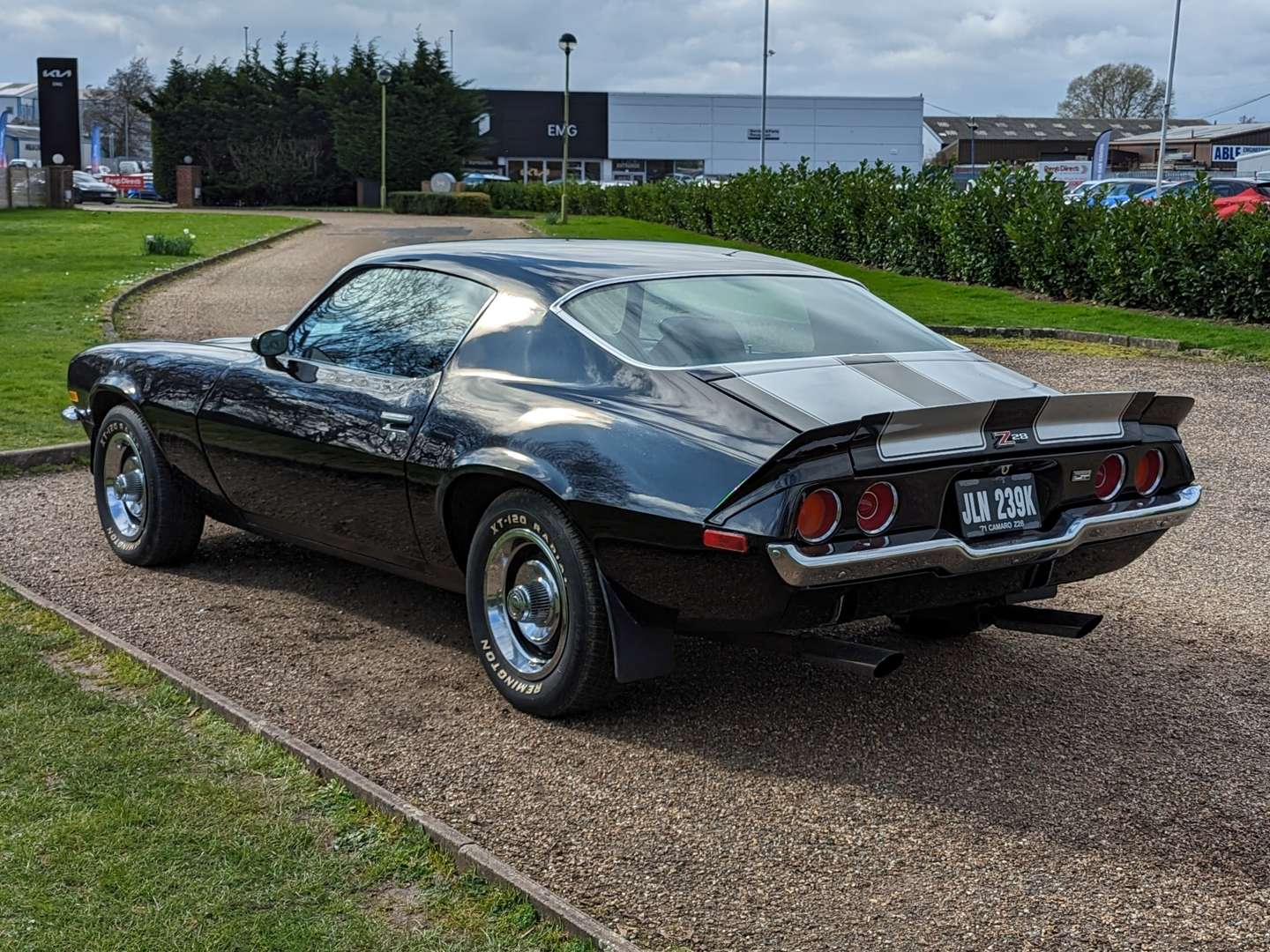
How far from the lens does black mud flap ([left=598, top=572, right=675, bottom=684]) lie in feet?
13.9

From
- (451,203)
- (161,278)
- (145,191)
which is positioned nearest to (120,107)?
(145,191)

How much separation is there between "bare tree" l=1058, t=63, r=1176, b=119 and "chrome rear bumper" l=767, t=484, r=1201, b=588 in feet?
353

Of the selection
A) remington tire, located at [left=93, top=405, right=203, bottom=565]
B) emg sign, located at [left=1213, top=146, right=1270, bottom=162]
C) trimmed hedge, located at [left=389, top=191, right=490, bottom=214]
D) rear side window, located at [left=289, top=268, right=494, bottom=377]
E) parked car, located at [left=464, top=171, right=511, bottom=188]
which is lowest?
remington tire, located at [left=93, top=405, right=203, bottom=565]

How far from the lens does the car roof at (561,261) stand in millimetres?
4918

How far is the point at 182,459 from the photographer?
19.9ft

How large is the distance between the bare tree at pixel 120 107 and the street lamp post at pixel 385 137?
50879 millimetres

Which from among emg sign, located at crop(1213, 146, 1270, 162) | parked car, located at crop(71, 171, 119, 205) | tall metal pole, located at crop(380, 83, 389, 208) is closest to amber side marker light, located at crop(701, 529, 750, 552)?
tall metal pole, located at crop(380, 83, 389, 208)

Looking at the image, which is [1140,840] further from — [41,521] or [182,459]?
[41,521]

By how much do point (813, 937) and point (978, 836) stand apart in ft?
2.40

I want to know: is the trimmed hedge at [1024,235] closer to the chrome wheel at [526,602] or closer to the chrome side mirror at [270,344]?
the chrome side mirror at [270,344]

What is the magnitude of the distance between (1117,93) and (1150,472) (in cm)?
11192

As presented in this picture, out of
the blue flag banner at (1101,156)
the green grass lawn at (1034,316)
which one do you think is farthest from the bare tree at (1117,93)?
the green grass lawn at (1034,316)

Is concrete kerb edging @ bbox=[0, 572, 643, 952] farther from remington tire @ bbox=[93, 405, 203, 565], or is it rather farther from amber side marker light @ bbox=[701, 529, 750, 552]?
amber side marker light @ bbox=[701, 529, 750, 552]

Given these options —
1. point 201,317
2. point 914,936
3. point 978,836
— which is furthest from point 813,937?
point 201,317
